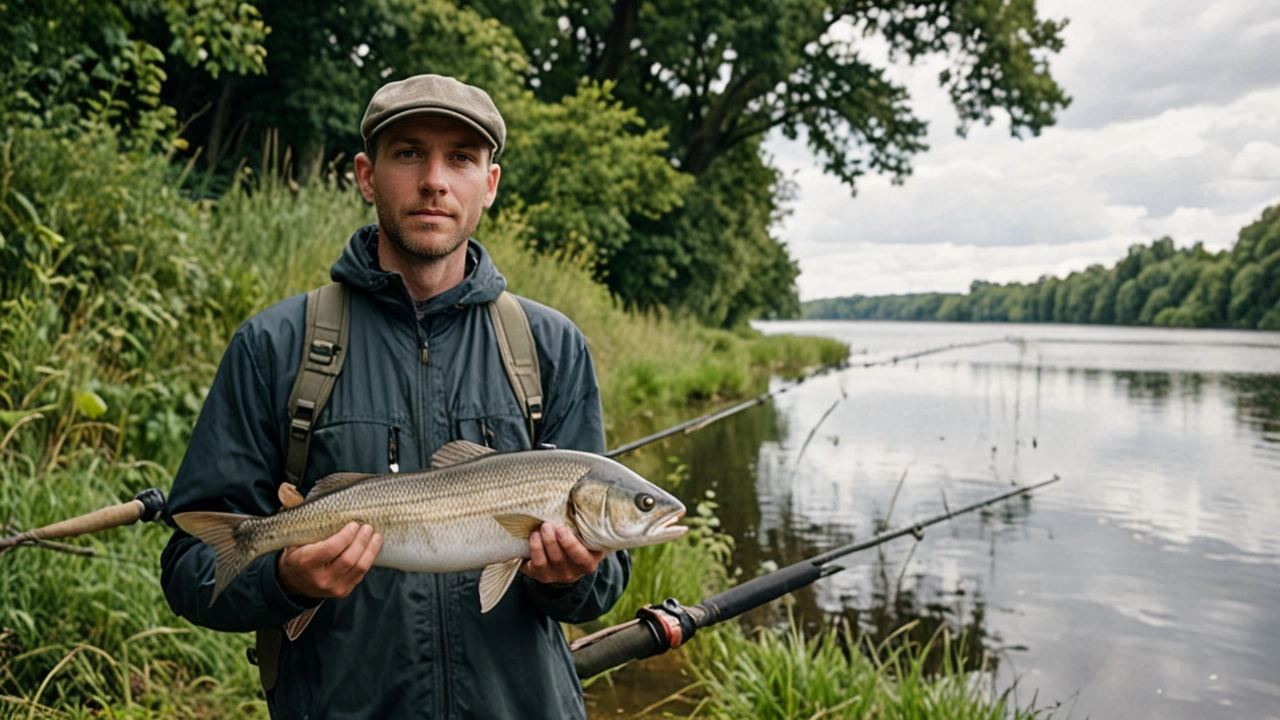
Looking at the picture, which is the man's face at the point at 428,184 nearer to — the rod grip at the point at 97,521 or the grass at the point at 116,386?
the rod grip at the point at 97,521

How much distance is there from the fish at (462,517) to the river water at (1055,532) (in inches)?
132

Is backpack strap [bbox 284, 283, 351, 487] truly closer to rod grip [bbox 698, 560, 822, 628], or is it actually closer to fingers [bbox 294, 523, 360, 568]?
fingers [bbox 294, 523, 360, 568]

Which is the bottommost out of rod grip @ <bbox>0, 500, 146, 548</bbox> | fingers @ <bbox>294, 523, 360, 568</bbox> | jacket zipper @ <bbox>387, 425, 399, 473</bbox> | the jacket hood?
rod grip @ <bbox>0, 500, 146, 548</bbox>

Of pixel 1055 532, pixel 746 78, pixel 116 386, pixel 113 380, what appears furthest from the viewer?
pixel 746 78

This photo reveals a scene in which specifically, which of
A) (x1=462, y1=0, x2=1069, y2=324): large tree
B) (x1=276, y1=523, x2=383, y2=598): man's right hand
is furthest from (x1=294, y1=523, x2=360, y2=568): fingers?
(x1=462, y1=0, x2=1069, y2=324): large tree

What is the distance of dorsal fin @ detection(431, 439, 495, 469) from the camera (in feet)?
6.99

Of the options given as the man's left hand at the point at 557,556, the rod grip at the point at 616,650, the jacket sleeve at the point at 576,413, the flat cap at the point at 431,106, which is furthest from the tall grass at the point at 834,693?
the flat cap at the point at 431,106

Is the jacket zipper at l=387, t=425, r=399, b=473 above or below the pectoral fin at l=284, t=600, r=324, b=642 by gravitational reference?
above

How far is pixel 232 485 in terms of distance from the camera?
2129 mm

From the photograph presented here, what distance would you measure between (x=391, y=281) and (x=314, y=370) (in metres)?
0.27

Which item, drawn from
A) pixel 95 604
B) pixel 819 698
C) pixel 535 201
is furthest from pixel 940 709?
pixel 535 201

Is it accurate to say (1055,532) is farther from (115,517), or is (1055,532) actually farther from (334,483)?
(334,483)

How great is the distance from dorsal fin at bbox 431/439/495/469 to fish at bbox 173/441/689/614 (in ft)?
0.06

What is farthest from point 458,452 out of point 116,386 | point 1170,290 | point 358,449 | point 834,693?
point 1170,290
